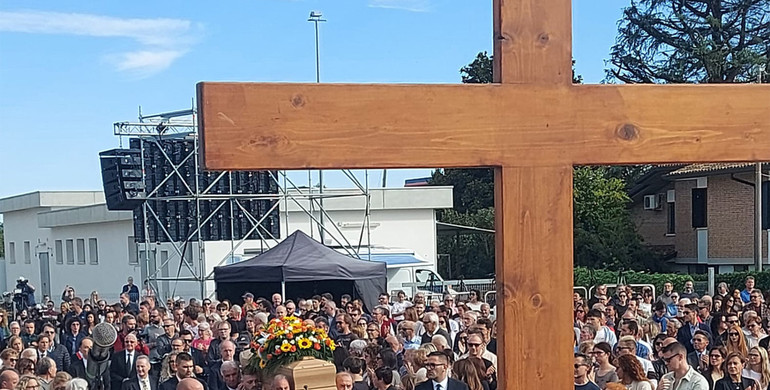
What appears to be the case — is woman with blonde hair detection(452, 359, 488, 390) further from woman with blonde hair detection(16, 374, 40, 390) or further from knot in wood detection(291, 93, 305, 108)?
knot in wood detection(291, 93, 305, 108)

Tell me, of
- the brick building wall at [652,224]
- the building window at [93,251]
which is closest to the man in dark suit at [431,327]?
the brick building wall at [652,224]

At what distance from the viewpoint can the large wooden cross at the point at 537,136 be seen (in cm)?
242

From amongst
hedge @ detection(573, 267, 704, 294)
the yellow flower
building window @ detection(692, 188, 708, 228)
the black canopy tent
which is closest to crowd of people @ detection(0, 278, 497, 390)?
the yellow flower

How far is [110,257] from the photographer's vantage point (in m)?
34.9

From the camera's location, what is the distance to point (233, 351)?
923 cm

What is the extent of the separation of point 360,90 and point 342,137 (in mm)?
132

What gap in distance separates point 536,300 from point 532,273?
0.25ft

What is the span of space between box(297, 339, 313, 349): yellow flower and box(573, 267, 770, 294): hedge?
19894mm

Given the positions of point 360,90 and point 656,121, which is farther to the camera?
point 656,121

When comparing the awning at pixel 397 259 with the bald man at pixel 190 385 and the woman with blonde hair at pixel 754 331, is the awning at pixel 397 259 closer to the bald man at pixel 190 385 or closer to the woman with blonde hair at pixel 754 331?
the woman with blonde hair at pixel 754 331

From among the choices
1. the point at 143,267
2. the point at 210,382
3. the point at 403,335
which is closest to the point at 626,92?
the point at 210,382

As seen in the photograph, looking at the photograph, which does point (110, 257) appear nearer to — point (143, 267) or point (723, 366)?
point (143, 267)

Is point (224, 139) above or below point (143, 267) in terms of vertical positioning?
above

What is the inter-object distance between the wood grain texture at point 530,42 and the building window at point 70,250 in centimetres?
3903
